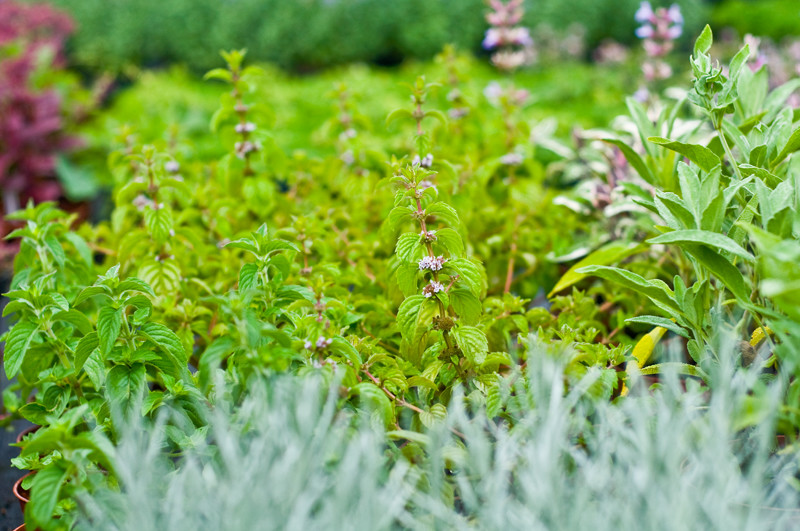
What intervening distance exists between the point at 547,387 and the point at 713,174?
55 cm

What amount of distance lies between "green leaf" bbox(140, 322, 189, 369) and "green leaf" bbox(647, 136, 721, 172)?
0.98 metres

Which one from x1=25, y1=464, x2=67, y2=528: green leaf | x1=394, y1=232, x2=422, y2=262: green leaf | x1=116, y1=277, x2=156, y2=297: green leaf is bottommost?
x1=25, y1=464, x2=67, y2=528: green leaf

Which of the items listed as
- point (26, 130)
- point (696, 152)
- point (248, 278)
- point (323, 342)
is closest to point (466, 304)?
point (323, 342)

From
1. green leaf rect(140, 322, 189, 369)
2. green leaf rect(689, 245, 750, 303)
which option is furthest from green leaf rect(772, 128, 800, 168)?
green leaf rect(140, 322, 189, 369)

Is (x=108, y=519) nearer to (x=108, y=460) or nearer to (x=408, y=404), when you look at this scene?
(x=108, y=460)

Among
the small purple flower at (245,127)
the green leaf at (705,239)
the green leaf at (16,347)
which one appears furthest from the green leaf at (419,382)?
the small purple flower at (245,127)

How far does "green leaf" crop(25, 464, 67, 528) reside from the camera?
1.03 m

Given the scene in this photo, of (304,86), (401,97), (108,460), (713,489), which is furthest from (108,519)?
(304,86)

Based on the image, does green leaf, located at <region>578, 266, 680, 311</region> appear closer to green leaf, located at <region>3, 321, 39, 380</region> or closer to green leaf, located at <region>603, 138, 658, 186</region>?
green leaf, located at <region>603, 138, 658, 186</region>

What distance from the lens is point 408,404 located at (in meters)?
1.30

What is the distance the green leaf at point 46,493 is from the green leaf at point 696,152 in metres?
1.16

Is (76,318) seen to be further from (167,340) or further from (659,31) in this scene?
(659,31)

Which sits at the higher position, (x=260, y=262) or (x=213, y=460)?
(x=260, y=262)

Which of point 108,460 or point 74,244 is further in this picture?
point 74,244
